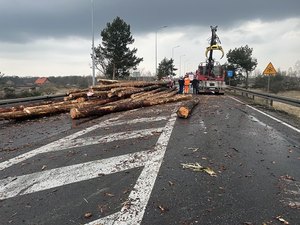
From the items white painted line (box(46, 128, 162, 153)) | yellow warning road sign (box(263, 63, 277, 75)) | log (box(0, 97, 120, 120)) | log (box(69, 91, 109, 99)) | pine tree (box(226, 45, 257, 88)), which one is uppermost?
pine tree (box(226, 45, 257, 88))

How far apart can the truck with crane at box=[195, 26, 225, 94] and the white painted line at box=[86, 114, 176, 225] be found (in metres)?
23.1

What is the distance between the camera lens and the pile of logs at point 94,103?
522 inches

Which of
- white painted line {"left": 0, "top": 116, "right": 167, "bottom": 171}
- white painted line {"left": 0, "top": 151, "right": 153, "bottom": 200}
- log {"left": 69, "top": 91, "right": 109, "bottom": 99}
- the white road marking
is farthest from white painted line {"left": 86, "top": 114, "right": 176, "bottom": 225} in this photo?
log {"left": 69, "top": 91, "right": 109, "bottom": 99}

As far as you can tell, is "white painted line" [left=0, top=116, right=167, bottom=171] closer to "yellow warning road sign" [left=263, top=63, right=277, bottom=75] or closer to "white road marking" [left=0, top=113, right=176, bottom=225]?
"white road marking" [left=0, top=113, right=176, bottom=225]

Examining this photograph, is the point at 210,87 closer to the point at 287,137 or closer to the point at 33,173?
the point at 287,137

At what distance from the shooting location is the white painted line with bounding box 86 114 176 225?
3.99m

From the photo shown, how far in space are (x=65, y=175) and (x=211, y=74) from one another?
84.3 ft

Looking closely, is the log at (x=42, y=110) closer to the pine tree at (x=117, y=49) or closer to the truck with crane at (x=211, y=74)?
the truck with crane at (x=211, y=74)

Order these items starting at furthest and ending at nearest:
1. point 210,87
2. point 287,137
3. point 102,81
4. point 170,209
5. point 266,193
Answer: point 210,87 < point 102,81 < point 287,137 < point 266,193 < point 170,209

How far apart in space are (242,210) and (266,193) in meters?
0.83

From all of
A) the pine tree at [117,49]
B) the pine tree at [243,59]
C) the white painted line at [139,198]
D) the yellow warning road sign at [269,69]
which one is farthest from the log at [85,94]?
the pine tree at [243,59]

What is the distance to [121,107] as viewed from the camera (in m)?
15.2

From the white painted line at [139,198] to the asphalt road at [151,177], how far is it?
0.01 meters

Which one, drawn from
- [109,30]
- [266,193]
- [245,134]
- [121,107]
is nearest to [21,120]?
[121,107]
